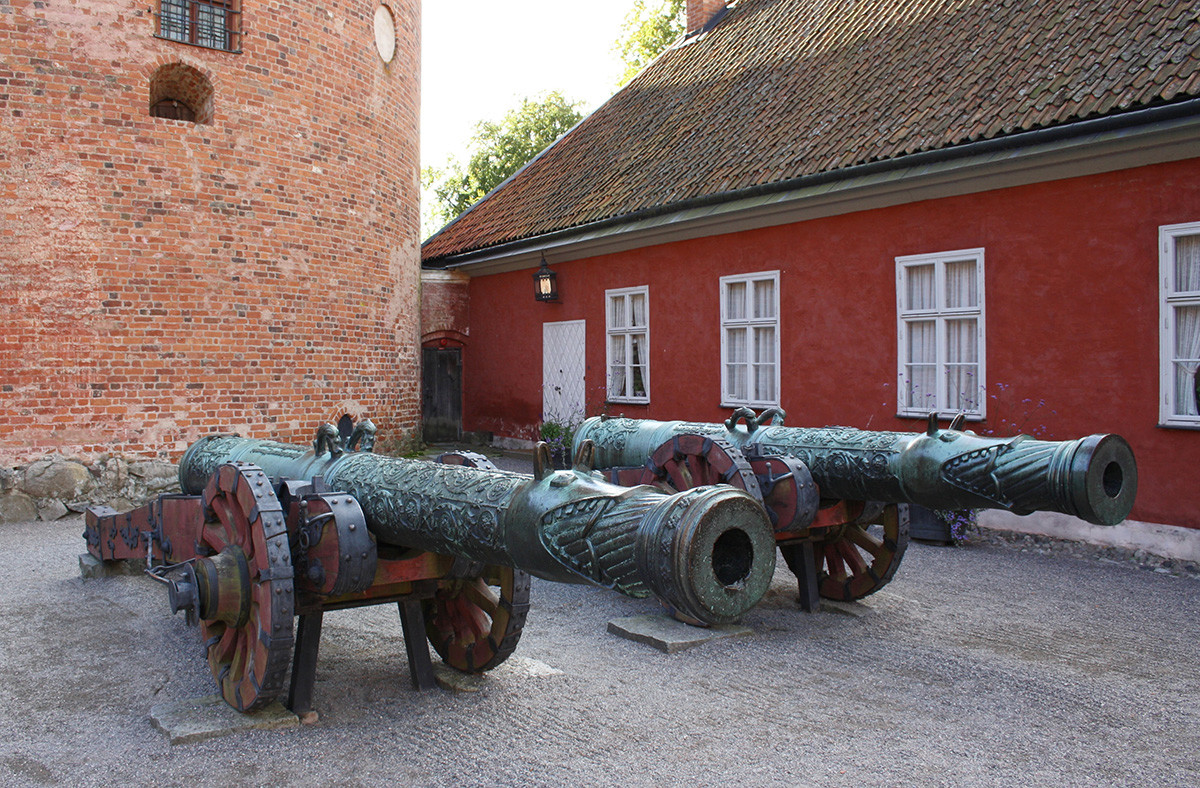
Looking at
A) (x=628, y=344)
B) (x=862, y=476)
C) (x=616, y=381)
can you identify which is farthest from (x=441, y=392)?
(x=862, y=476)

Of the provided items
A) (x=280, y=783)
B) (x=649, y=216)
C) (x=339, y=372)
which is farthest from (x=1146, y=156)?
(x=339, y=372)

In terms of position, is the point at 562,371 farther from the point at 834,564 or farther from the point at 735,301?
the point at 834,564

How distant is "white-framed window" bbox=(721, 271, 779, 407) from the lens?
10219mm

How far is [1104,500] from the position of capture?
155 inches

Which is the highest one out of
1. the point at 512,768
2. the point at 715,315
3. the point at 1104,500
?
the point at 715,315

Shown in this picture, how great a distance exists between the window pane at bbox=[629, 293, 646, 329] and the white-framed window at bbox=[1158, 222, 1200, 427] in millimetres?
6220

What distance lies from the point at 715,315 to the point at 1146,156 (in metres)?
4.78

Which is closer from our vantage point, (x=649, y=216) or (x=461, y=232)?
(x=649, y=216)

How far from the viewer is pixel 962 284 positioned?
841 cm

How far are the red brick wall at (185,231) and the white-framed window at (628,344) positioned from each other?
295cm

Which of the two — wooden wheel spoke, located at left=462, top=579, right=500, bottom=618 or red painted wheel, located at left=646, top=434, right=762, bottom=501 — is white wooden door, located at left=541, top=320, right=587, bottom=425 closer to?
red painted wheel, located at left=646, top=434, right=762, bottom=501

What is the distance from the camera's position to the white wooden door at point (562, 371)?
13180 mm

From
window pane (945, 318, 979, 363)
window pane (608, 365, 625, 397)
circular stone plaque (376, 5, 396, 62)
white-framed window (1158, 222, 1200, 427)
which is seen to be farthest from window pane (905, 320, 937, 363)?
circular stone plaque (376, 5, 396, 62)

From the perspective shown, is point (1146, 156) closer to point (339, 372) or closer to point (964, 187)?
point (964, 187)
